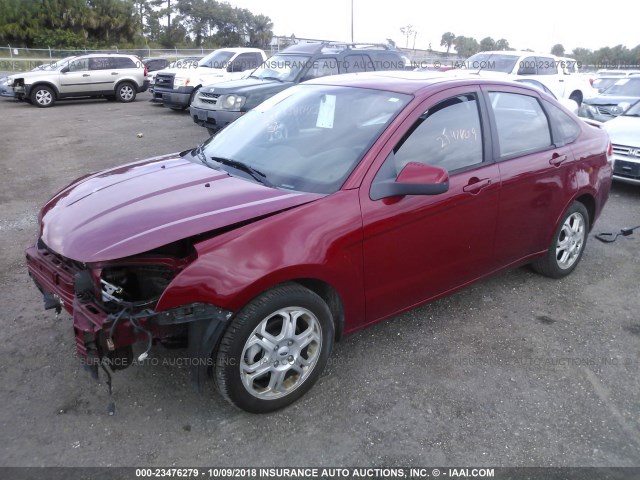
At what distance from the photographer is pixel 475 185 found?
354 cm

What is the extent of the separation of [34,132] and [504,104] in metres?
11.5

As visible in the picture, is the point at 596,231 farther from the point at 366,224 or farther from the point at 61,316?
the point at 61,316

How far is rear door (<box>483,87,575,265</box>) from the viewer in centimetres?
380

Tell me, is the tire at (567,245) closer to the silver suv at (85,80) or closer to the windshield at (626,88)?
the windshield at (626,88)

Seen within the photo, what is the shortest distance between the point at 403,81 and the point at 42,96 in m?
17.0

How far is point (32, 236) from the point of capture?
215 inches

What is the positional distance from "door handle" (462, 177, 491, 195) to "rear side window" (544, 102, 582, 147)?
1.07 metres

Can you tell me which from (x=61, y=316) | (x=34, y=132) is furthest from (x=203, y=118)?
(x=61, y=316)

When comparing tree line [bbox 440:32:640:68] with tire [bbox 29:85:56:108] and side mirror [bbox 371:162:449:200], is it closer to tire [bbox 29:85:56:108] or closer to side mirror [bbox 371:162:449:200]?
tire [bbox 29:85:56:108]

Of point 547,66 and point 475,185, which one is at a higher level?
point 547,66

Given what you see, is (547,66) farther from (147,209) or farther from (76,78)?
(147,209)

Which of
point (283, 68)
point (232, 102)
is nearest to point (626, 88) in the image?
point (283, 68)

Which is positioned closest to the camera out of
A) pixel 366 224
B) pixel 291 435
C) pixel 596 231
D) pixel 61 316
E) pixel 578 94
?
pixel 291 435

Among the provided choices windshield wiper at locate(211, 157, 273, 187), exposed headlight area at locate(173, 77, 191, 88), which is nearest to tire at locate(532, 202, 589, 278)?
windshield wiper at locate(211, 157, 273, 187)
